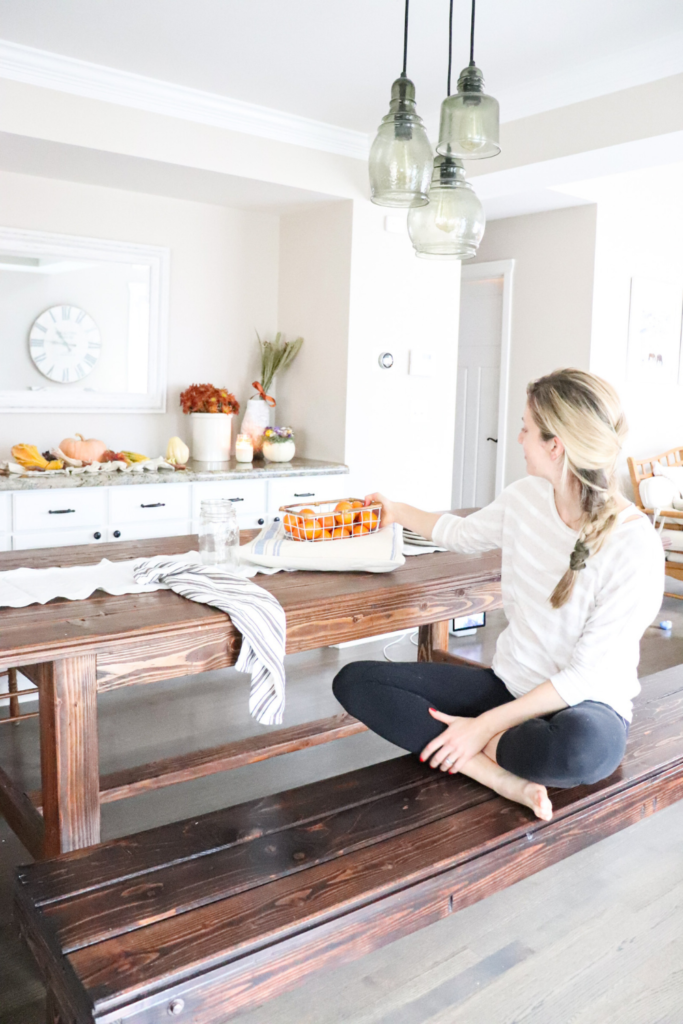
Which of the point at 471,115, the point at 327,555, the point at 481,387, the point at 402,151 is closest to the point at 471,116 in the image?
the point at 471,115

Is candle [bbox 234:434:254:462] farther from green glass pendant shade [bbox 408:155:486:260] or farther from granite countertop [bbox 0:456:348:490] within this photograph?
green glass pendant shade [bbox 408:155:486:260]

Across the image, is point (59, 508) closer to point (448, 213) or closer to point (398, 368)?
point (398, 368)

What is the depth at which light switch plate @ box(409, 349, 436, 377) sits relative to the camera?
180 inches

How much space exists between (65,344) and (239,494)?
110 centimetres

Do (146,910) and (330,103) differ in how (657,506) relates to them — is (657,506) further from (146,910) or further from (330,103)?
(146,910)

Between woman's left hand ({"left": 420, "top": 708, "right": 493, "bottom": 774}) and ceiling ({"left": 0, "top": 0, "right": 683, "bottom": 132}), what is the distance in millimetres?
2337

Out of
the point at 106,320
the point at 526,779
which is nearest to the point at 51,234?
the point at 106,320

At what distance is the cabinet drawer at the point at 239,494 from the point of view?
401 cm

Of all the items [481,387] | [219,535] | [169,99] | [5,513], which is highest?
[169,99]

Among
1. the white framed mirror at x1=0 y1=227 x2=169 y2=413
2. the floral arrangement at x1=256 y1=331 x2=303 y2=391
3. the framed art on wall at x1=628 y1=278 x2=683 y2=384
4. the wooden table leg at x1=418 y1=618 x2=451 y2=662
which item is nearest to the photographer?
the wooden table leg at x1=418 y1=618 x2=451 y2=662

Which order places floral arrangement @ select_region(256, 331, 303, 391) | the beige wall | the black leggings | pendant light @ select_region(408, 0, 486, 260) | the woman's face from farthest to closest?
the beige wall, floral arrangement @ select_region(256, 331, 303, 391), pendant light @ select_region(408, 0, 486, 260), the woman's face, the black leggings

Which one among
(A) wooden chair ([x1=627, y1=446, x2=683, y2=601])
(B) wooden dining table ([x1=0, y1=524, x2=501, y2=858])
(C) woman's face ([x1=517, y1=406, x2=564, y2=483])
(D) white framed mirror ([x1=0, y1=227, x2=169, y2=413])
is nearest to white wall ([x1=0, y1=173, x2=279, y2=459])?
(D) white framed mirror ([x1=0, y1=227, x2=169, y2=413])

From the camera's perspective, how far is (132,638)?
1.72 m

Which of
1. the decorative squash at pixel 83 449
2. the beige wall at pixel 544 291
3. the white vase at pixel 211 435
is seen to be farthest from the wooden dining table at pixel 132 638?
the beige wall at pixel 544 291
